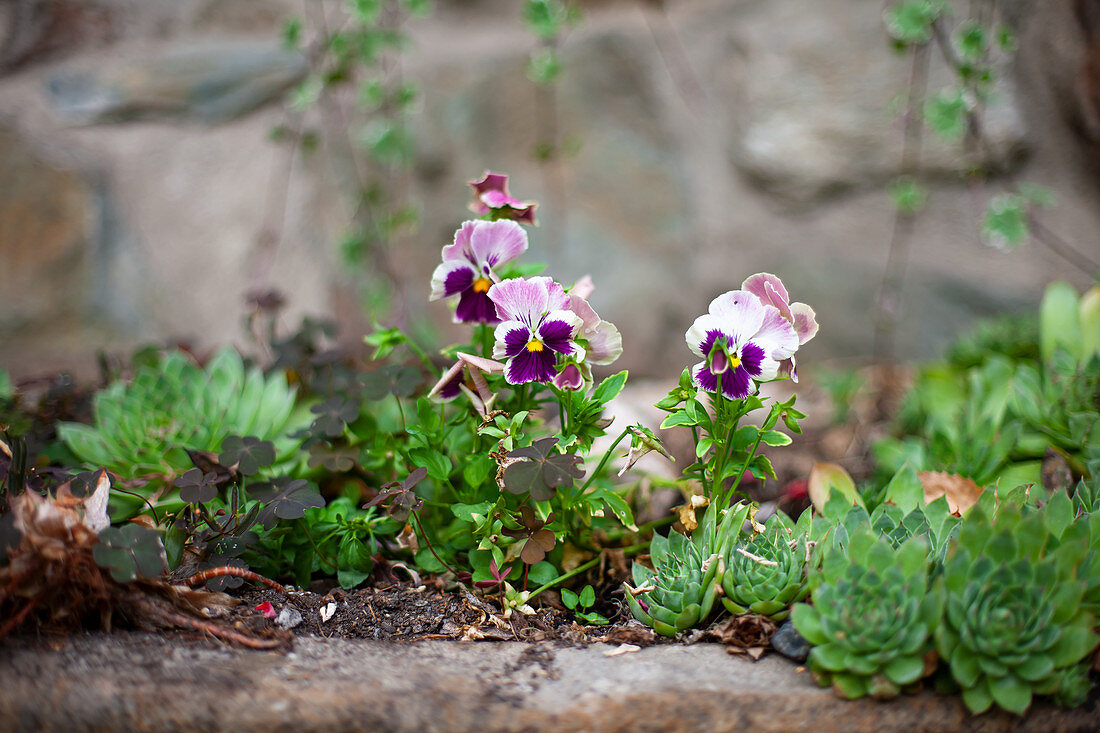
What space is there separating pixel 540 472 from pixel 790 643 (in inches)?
16.2

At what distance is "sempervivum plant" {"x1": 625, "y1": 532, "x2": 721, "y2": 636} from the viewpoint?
1.08 meters

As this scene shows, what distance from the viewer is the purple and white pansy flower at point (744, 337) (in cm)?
101

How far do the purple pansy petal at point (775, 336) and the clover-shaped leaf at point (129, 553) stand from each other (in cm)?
85

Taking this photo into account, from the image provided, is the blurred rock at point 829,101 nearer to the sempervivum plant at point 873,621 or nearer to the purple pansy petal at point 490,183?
the purple pansy petal at point 490,183

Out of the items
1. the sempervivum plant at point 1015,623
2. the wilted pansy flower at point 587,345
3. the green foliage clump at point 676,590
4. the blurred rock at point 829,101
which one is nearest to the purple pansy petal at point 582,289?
the wilted pansy flower at point 587,345

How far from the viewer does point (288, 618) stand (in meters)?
1.08

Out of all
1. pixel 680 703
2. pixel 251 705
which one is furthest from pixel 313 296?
pixel 680 703

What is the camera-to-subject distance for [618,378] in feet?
3.69

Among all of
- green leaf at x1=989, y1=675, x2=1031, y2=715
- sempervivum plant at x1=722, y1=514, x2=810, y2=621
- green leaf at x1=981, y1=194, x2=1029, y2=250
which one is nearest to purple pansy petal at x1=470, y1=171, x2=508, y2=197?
sempervivum plant at x1=722, y1=514, x2=810, y2=621

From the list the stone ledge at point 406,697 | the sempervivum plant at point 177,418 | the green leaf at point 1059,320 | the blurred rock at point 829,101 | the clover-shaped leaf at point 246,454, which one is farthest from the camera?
the blurred rock at point 829,101

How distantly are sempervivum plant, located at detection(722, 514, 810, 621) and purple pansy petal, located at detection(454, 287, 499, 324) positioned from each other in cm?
52

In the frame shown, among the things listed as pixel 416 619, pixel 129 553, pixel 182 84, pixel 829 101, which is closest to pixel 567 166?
pixel 829 101

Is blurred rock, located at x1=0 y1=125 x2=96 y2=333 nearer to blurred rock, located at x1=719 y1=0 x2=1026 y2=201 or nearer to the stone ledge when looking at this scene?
the stone ledge

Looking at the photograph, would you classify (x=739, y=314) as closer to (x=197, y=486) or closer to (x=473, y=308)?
(x=473, y=308)
